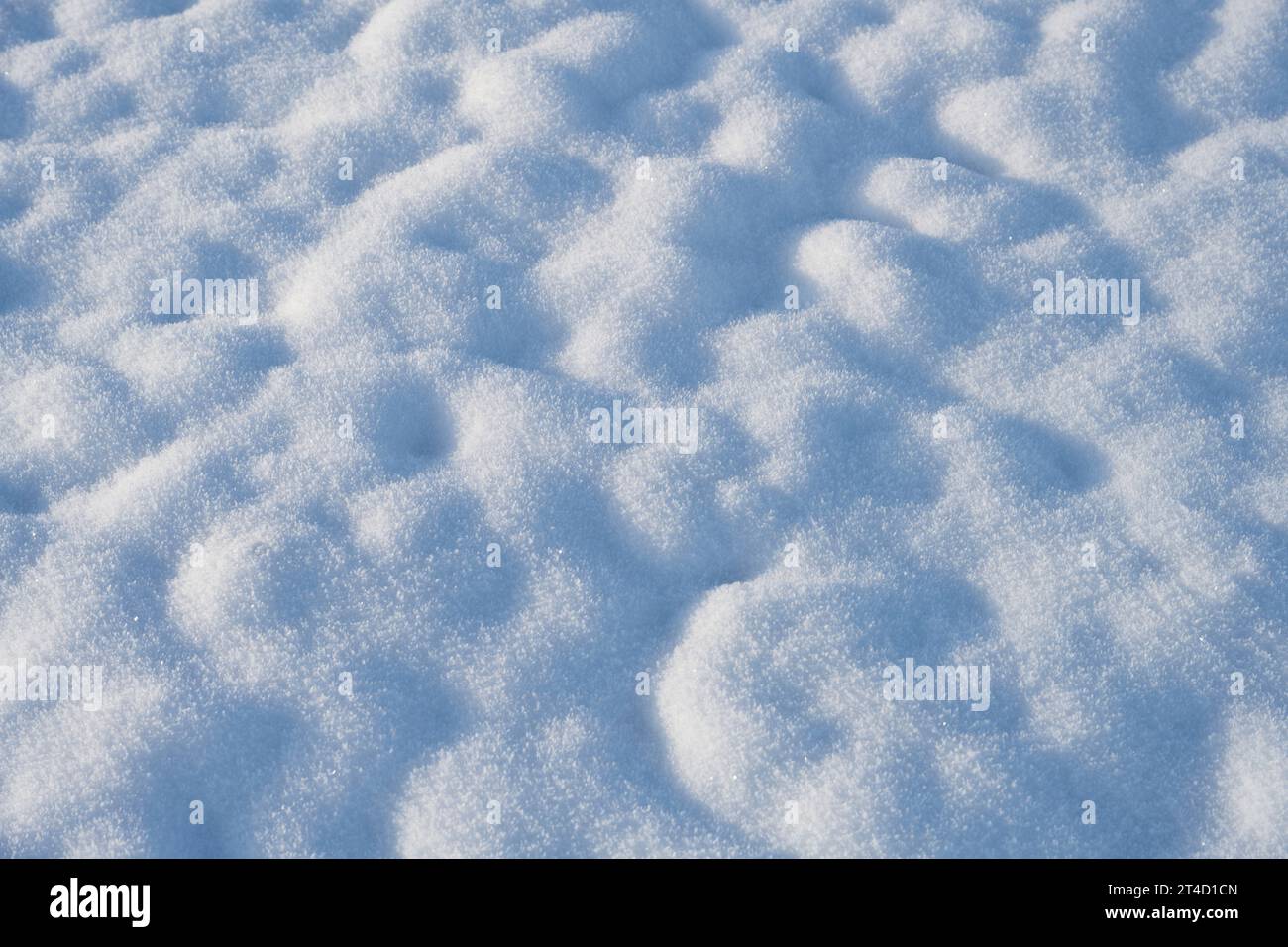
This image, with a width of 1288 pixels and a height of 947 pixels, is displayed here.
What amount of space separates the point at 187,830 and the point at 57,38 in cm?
322

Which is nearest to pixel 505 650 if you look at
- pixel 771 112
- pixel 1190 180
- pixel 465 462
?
pixel 465 462

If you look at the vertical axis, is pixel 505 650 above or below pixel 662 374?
below

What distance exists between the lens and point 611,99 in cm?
386

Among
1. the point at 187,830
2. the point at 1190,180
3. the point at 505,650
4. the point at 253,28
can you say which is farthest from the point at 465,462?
the point at 1190,180

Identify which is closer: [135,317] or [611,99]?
[135,317]

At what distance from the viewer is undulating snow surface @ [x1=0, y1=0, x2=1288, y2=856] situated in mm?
2408

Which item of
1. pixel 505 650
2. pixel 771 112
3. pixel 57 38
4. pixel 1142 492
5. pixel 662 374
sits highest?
pixel 57 38

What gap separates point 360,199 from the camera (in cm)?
354

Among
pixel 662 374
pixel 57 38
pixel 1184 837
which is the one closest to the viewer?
pixel 1184 837

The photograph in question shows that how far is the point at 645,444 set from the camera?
9.70ft

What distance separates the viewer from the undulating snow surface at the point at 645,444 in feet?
7.90

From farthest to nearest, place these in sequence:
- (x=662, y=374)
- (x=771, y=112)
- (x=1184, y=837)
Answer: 1. (x=771, y=112)
2. (x=662, y=374)
3. (x=1184, y=837)

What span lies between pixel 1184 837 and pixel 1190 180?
2228 millimetres

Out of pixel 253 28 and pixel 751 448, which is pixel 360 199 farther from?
pixel 751 448
